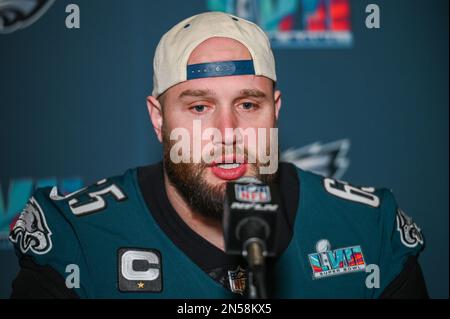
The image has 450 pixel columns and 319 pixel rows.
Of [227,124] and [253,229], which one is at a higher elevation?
[227,124]

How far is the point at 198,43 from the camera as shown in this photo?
54.5 inches

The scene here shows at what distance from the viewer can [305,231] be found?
144 centimetres

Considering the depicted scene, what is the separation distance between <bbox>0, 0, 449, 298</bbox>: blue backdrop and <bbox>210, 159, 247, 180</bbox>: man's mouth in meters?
0.73

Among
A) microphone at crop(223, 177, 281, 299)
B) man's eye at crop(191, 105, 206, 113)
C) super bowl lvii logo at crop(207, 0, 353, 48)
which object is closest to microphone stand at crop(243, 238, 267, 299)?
microphone at crop(223, 177, 281, 299)

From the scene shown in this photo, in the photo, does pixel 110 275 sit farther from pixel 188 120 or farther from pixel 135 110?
pixel 135 110

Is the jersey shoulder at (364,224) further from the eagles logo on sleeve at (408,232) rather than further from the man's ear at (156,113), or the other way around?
the man's ear at (156,113)

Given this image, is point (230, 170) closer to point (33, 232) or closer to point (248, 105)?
point (248, 105)

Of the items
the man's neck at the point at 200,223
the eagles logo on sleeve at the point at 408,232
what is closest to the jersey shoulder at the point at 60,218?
the man's neck at the point at 200,223

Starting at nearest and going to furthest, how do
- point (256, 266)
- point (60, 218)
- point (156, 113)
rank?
point (256, 266), point (60, 218), point (156, 113)

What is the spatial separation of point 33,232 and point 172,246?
0.33 metres

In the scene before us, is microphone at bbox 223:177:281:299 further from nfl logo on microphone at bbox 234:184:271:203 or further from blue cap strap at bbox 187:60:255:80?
blue cap strap at bbox 187:60:255:80

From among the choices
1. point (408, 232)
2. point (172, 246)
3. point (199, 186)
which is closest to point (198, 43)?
point (199, 186)

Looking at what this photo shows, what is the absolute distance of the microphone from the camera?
825 mm

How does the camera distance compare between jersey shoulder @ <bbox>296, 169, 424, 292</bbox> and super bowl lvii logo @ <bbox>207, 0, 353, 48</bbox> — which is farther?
super bowl lvii logo @ <bbox>207, 0, 353, 48</bbox>
